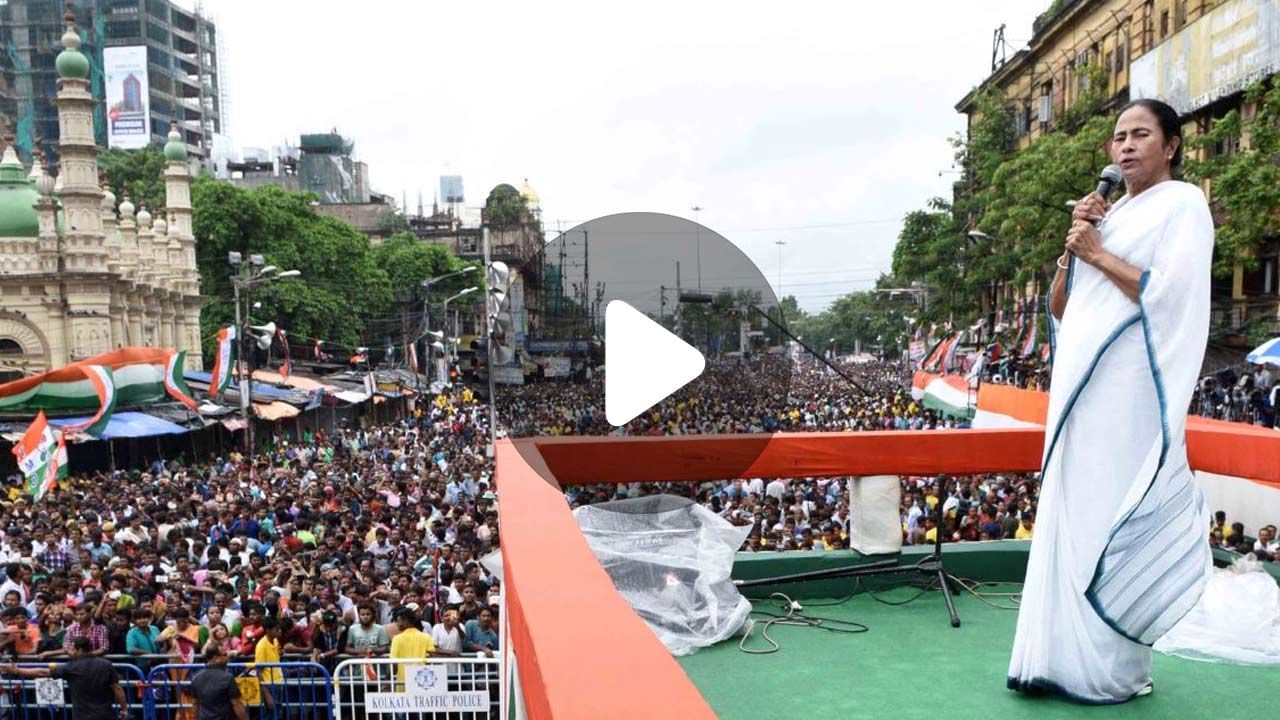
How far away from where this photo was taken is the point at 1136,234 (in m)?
3.46

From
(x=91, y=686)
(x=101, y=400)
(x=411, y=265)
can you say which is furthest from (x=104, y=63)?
(x=91, y=686)

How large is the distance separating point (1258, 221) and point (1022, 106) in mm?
32781

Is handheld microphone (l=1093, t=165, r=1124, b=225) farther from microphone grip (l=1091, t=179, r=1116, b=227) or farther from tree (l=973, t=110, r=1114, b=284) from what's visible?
tree (l=973, t=110, r=1114, b=284)

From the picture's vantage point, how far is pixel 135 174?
179 feet

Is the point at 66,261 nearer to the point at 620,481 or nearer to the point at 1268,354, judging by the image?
the point at 1268,354

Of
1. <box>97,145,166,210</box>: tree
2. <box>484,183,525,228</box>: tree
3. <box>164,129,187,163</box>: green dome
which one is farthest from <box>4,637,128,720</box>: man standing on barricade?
<box>97,145,166,210</box>: tree

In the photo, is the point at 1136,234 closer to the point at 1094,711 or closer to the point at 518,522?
the point at 1094,711

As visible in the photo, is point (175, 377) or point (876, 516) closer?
point (876, 516)

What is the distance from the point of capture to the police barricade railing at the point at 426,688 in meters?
6.81

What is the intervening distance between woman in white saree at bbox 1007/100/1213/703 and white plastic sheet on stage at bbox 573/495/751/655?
4.64 ft

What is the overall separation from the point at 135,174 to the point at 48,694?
5335 centimetres

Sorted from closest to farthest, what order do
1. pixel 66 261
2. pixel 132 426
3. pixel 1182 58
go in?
pixel 132 426 → pixel 1182 58 → pixel 66 261

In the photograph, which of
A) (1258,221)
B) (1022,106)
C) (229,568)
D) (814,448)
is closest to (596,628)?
(814,448)
